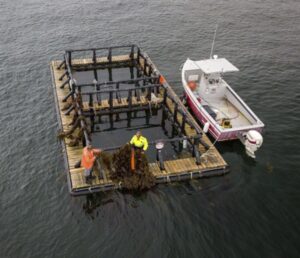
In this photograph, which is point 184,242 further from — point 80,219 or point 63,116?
point 63,116

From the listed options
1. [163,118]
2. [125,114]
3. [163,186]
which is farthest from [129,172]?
[125,114]

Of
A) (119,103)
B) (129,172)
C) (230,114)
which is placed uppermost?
(119,103)

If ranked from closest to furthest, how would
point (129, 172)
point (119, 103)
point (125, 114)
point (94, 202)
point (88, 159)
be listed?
1. point (88, 159)
2. point (94, 202)
3. point (129, 172)
4. point (125, 114)
5. point (119, 103)

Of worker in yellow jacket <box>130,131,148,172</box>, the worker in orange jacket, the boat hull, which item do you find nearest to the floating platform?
the worker in orange jacket

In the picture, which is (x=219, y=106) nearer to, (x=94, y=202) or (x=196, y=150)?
(x=196, y=150)

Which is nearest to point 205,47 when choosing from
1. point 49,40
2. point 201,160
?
point 49,40

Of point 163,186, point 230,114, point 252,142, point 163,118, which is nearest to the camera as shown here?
point 163,186
